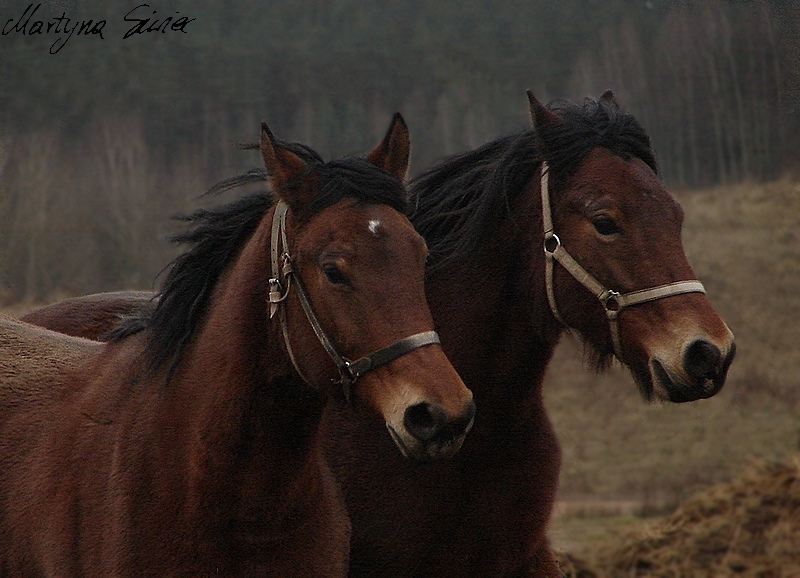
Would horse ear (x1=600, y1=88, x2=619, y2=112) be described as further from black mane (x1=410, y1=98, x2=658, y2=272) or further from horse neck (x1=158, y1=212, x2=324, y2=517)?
horse neck (x1=158, y1=212, x2=324, y2=517)

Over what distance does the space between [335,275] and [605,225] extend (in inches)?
41.2

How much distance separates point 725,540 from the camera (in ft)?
24.8

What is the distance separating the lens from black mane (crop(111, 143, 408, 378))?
10.3ft

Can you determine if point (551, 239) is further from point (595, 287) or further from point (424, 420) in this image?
point (424, 420)

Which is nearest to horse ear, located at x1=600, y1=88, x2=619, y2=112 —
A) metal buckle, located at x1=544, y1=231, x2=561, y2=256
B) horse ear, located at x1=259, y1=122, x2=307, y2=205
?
metal buckle, located at x1=544, y1=231, x2=561, y2=256

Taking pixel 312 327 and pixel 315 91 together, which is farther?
pixel 315 91

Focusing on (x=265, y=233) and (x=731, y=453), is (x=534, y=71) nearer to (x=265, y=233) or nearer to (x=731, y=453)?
(x=731, y=453)

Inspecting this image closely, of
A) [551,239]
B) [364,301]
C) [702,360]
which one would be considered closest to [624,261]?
[551,239]

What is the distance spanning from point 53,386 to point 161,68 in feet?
26.1

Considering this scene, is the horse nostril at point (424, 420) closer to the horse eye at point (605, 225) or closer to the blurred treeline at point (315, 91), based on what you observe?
the horse eye at point (605, 225)

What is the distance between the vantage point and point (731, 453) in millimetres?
10000

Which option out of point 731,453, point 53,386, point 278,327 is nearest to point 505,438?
point 278,327

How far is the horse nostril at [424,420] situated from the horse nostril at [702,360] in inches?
37.7
